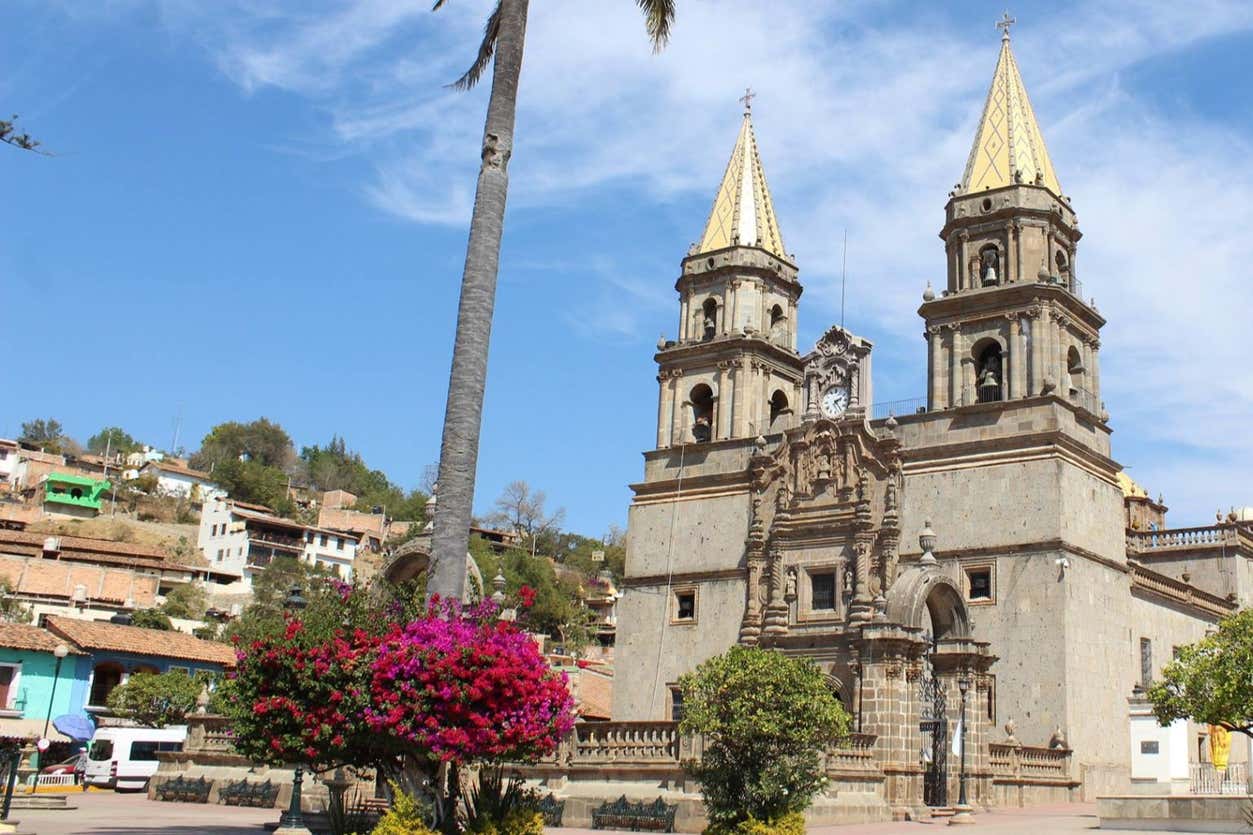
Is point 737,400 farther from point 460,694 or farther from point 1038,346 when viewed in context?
point 460,694

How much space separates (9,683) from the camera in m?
40.9

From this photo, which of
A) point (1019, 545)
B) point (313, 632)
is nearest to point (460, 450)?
point (313, 632)

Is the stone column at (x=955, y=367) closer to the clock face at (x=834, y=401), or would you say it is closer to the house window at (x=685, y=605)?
the clock face at (x=834, y=401)

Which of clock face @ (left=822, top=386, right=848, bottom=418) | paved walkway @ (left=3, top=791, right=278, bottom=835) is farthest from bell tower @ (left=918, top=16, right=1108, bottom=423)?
paved walkway @ (left=3, top=791, right=278, bottom=835)

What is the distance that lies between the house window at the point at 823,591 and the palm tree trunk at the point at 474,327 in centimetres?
2012

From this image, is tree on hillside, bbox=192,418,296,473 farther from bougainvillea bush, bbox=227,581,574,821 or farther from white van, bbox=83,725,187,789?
bougainvillea bush, bbox=227,581,574,821

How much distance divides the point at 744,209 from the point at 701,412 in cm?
669

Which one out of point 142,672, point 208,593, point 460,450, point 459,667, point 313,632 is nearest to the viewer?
point 459,667

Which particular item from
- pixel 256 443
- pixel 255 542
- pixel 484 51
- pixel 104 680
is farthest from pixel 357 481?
pixel 484 51

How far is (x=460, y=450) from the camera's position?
1509 cm

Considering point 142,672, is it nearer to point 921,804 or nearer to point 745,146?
point 745,146

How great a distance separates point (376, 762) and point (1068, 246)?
28065 millimetres

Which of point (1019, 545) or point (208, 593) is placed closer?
point (1019, 545)

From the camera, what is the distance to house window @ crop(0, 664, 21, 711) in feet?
133
